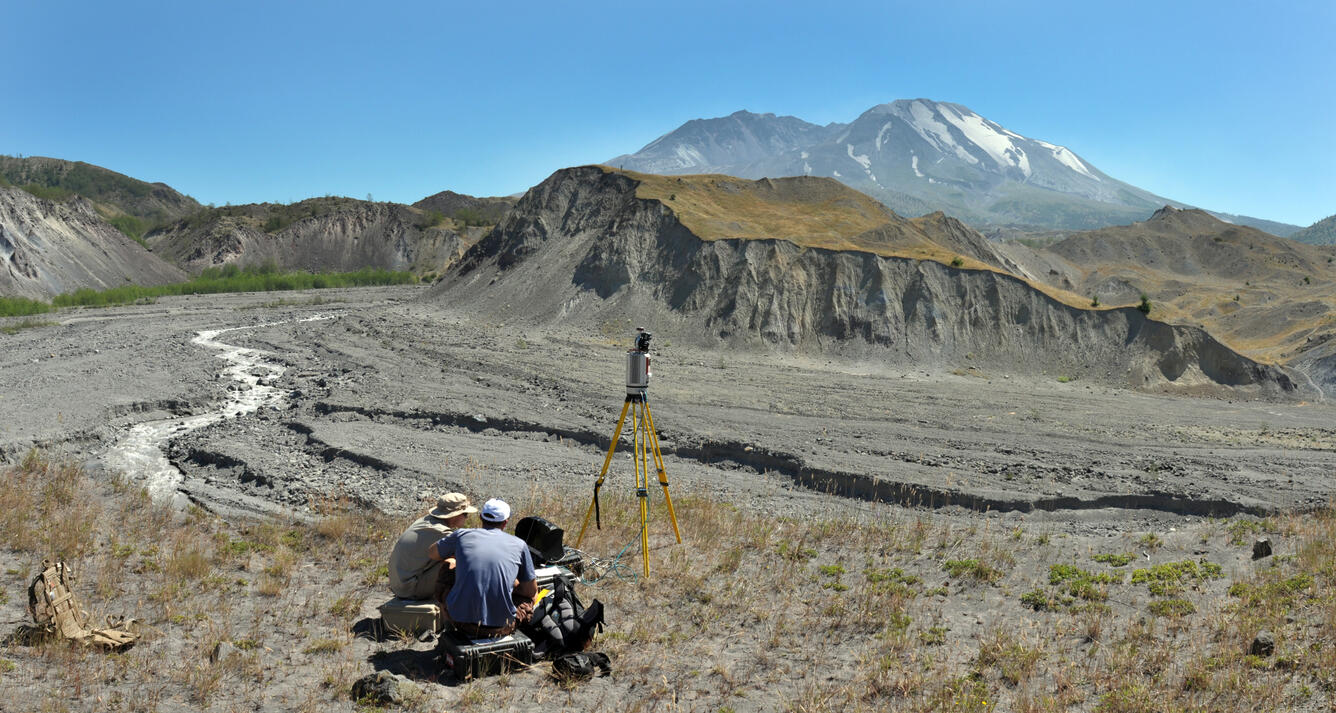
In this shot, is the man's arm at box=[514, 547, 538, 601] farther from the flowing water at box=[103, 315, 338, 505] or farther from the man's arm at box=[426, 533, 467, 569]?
the flowing water at box=[103, 315, 338, 505]

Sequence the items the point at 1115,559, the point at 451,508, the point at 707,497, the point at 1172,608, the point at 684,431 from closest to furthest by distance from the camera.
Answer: the point at 451,508
the point at 1172,608
the point at 1115,559
the point at 707,497
the point at 684,431

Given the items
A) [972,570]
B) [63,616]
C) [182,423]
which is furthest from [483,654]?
[182,423]

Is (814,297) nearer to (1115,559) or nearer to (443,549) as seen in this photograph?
(1115,559)

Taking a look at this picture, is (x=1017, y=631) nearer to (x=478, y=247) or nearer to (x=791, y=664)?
(x=791, y=664)

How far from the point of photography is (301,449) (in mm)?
15414

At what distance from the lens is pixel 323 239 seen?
104m

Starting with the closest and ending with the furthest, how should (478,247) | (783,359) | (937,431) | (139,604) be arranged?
(139,604) → (937,431) → (783,359) → (478,247)

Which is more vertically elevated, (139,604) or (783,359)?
(783,359)

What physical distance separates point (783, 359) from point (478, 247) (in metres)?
30.5

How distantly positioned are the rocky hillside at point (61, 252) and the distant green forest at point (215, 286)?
2116 millimetres

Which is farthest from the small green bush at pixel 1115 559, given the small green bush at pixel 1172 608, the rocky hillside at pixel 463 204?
the rocky hillside at pixel 463 204

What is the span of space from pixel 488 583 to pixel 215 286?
78071mm

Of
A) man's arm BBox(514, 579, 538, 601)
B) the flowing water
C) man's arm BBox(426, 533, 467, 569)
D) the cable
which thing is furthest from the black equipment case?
the flowing water

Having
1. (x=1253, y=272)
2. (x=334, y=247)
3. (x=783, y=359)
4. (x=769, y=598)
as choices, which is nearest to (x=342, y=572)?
(x=769, y=598)
